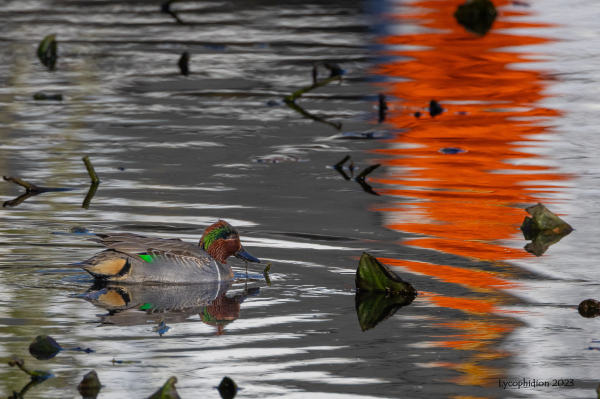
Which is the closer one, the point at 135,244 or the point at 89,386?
the point at 89,386

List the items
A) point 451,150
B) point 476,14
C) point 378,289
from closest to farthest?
1. point 378,289
2. point 451,150
3. point 476,14

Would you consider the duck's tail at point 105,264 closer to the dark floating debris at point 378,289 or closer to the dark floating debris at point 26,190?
the dark floating debris at point 378,289

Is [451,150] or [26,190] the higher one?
[26,190]

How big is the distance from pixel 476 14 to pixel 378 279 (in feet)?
54.3

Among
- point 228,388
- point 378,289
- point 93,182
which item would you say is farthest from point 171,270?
point 93,182

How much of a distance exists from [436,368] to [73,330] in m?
2.22

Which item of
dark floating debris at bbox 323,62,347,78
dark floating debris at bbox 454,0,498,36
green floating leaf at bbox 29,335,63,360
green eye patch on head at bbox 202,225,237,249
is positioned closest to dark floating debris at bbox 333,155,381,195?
green eye patch on head at bbox 202,225,237,249

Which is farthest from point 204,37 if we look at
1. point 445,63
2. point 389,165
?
point 389,165

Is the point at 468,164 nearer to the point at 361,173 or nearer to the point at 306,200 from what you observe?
the point at 361,173

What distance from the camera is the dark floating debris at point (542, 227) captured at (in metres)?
9.27

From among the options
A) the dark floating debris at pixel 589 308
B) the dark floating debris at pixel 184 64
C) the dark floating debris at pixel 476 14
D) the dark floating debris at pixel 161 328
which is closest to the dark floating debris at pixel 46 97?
the dark floating debris at pixel 184 64

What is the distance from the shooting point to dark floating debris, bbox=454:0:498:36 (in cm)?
2292

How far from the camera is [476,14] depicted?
76.1ft

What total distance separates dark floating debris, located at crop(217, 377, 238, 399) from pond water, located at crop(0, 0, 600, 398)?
92 millimetres
